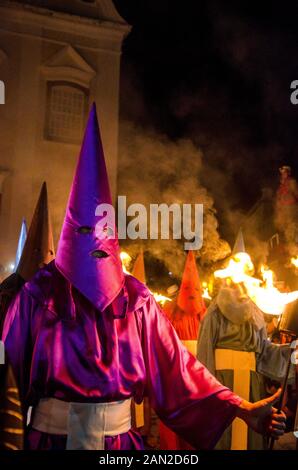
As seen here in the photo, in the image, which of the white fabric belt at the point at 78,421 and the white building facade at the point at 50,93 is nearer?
the white fabric belt at the point at 78,421

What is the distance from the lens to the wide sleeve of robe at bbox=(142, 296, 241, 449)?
9.05ft

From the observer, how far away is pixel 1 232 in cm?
1272

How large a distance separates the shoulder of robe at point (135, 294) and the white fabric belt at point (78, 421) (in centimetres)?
54

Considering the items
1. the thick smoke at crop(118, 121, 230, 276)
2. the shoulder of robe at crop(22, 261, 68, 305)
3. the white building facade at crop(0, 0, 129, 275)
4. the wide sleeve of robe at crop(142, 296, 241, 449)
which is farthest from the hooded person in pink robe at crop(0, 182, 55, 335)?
→ the white building facade at crop(0, 0, 129, 275)

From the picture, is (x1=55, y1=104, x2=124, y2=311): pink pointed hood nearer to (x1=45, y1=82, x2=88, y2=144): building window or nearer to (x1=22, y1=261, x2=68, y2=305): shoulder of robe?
(x1=22, y1=261, x2=68, y2=305): shoulder of robe

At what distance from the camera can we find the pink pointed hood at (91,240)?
104 inches

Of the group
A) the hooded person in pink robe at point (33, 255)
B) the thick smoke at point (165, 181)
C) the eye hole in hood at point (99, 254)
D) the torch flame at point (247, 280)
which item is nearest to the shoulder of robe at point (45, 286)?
the eye hole in hood at point (99, 254)

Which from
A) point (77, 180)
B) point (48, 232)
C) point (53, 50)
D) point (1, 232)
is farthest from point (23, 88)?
point (77, 180)

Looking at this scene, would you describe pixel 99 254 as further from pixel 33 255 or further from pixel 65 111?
pixel 65 111

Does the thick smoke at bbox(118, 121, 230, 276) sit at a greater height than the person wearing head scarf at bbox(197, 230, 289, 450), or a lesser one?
greater

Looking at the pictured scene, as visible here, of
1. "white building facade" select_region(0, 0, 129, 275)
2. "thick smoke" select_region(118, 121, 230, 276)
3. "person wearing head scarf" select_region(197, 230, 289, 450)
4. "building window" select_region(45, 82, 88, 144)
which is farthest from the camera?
"building window" select_region(45, 82, 88, 144)

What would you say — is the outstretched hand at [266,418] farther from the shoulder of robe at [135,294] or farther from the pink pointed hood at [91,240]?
the pink pointed hood at [91,240]

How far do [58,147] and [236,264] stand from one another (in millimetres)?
9514

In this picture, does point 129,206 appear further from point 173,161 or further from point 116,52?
point 116,52
